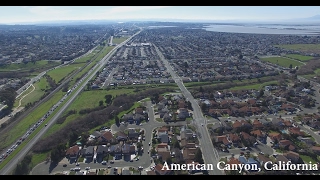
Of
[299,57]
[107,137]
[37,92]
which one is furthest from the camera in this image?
[299,57]

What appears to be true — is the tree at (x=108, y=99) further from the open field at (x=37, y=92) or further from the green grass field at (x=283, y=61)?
the green grass field at (x=283, y=61)

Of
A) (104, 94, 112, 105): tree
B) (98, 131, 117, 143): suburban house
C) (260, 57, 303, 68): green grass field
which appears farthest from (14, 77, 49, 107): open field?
(260, 57, 303, 68): green grass field

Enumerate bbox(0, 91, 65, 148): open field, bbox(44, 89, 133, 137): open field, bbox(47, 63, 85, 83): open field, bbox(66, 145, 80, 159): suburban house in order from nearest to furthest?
bbox(66, 145, 80, 159): suburban house
bbox(0, 91, 65, 148): open field
bbox(44, 89, 133, 137): open field
bbox(47, 63, 85, 83): open field

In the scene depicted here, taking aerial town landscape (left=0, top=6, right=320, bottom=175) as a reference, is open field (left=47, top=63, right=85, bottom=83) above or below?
above

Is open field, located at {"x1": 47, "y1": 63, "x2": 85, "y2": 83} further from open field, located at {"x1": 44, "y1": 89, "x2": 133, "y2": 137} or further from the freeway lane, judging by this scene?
the freeway lane

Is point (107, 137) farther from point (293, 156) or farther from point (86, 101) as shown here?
point (293, 156)

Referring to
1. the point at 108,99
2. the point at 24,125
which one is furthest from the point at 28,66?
the point at 24,125

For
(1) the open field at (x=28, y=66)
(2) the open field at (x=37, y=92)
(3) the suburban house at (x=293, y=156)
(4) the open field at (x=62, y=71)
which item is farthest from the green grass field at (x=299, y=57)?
(1) the open field at (x=28, y=66)

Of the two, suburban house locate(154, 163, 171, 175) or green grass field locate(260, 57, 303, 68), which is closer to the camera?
suburban house locate(154, 163, 171, 175)

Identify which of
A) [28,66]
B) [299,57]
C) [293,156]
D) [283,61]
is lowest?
[293,156]

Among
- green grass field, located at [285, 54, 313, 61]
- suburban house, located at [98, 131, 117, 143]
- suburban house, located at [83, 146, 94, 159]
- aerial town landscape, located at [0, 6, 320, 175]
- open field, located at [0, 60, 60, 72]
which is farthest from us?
green grass field, located at [285, 54, 313, 61]

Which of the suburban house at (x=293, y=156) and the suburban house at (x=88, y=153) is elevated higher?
the suburban house at (x=293, y=156)
